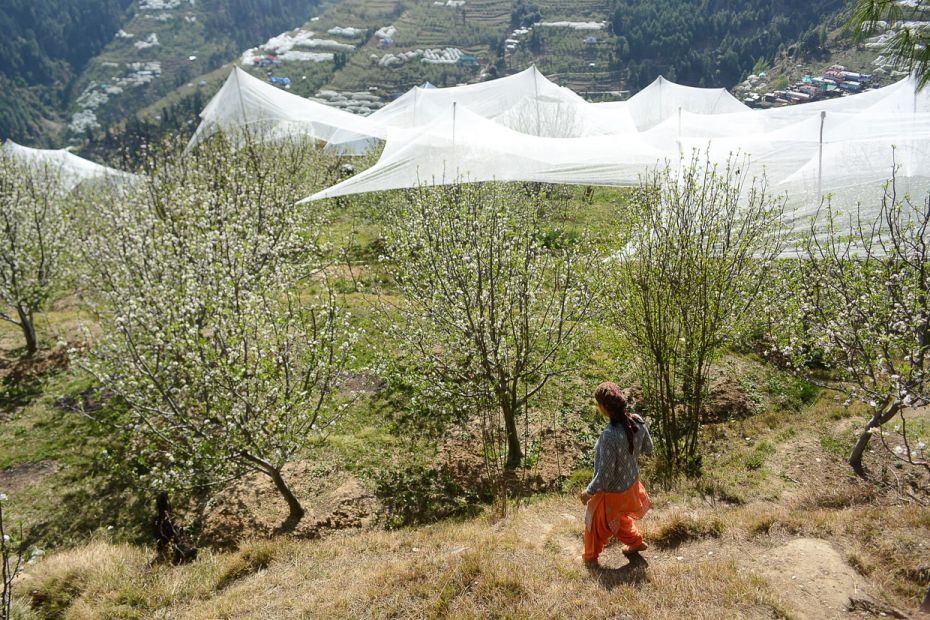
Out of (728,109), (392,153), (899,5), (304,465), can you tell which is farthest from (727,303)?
(728,109)

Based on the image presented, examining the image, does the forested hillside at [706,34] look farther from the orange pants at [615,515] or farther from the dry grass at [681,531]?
the orange pants at [615,515]

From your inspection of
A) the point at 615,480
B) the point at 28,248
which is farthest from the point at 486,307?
the point at 28,248

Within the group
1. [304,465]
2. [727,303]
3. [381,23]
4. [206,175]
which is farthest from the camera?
[381,23]

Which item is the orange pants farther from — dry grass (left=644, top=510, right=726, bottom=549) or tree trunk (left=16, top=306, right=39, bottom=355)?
tree trunk (left=16, top=306, right=39, bottom=355)

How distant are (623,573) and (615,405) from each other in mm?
1909

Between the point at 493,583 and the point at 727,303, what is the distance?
235 inches

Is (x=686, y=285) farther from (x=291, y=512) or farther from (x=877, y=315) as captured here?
(x=291, y=512)

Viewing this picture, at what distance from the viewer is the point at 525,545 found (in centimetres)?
671

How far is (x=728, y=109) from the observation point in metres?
35.6

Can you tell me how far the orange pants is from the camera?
5812mm

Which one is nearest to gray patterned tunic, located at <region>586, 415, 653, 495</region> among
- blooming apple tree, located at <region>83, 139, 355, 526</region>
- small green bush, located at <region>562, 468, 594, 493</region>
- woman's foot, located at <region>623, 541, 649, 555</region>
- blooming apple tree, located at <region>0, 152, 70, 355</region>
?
woman's foot, located at <region>623, 541, 649, 555</region>

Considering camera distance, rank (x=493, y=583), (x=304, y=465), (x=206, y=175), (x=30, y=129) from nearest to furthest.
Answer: (x=493, y=583) < (x=304, y=465) < (x=206, y=175) < (x=30, y=129)

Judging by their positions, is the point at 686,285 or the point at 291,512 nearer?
the point at 686,285

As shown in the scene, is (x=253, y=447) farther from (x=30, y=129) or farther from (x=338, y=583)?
(x=30, y=129)
